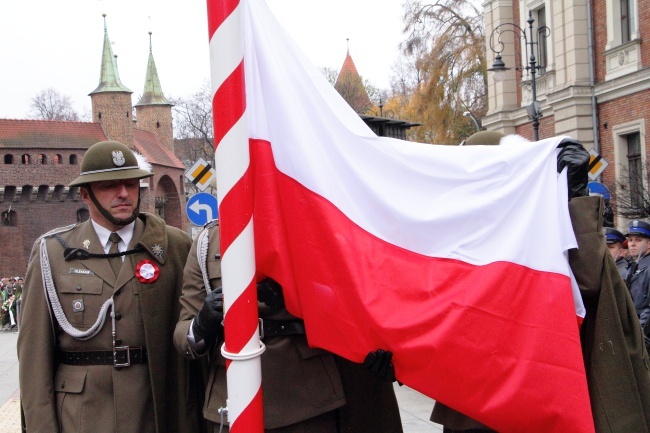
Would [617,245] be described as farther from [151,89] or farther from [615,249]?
[151,89]

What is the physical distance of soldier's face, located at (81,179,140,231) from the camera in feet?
14.6

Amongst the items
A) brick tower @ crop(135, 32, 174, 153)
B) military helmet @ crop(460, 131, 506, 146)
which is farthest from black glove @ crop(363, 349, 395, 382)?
brick tower @ crop(135, 32, 174, 153)

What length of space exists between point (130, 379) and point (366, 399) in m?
1.22

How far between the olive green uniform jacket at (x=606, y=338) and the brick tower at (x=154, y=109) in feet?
316

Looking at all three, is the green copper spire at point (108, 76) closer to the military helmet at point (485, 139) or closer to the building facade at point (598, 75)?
the building facade at point (598, 75)

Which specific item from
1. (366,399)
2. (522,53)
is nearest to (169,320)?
(366,399)

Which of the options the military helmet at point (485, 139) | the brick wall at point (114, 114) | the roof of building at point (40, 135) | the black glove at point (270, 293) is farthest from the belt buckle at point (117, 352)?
the brick wall at point (114, 114)

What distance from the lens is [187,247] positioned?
15.8ft

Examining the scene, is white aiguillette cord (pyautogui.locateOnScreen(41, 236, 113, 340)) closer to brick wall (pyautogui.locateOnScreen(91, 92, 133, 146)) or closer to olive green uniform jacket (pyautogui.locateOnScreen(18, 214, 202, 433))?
olive green uniform jacket (pyautogui.locateOnScreen(18, 214, 202, 433))

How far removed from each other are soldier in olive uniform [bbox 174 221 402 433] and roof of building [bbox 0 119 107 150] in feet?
239

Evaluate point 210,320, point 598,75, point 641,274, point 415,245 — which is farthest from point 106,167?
point 598,75

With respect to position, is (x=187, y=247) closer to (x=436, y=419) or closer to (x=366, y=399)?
(x=366, y=399)

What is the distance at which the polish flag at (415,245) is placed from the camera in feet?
10.8

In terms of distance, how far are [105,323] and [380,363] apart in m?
1.61
